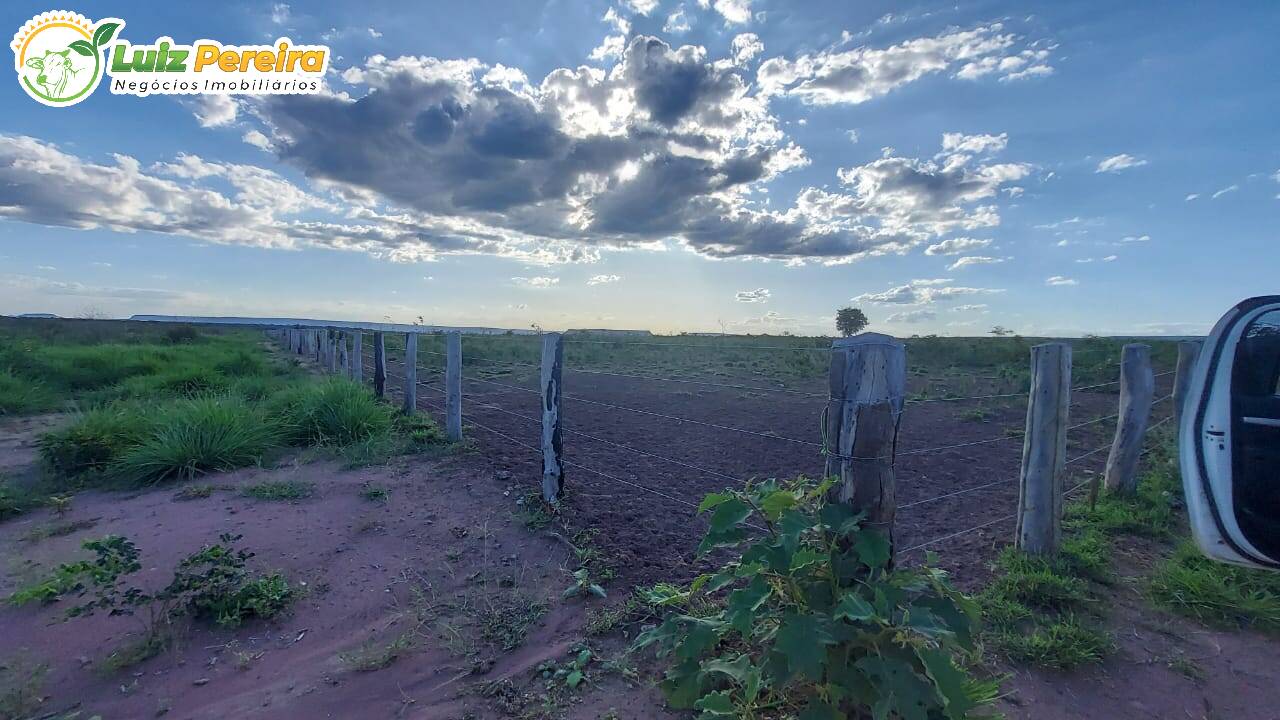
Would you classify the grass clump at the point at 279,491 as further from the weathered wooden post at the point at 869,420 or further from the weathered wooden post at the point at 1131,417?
the weathered wooden post at the point at 1131,417

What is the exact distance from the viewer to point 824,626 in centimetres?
185

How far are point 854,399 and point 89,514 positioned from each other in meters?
6.68

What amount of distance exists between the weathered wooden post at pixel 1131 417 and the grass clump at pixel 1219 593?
1.43 meters

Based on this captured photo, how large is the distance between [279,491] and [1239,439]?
6720mm

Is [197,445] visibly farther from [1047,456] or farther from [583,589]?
[1047,456]

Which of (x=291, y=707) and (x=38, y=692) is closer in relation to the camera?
(x=291, y=707)

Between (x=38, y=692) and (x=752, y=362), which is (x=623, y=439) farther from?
(x=752, y=362)

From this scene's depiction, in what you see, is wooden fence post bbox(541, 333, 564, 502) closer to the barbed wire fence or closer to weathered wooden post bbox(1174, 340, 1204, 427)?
the barbed wire fence

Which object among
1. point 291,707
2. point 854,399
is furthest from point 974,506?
point 291,707

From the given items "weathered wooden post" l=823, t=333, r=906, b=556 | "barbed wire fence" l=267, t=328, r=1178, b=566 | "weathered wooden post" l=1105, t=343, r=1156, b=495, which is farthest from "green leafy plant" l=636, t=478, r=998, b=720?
"weathered wooden post" l=1105, t=343, r=1156, b=495

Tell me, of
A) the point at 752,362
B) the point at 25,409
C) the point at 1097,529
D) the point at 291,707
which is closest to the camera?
the point at 291,707

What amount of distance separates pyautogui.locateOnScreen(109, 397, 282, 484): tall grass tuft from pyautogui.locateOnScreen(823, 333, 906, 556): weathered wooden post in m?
6.72

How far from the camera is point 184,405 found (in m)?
7.62

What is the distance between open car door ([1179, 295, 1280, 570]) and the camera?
2502 millimetres
